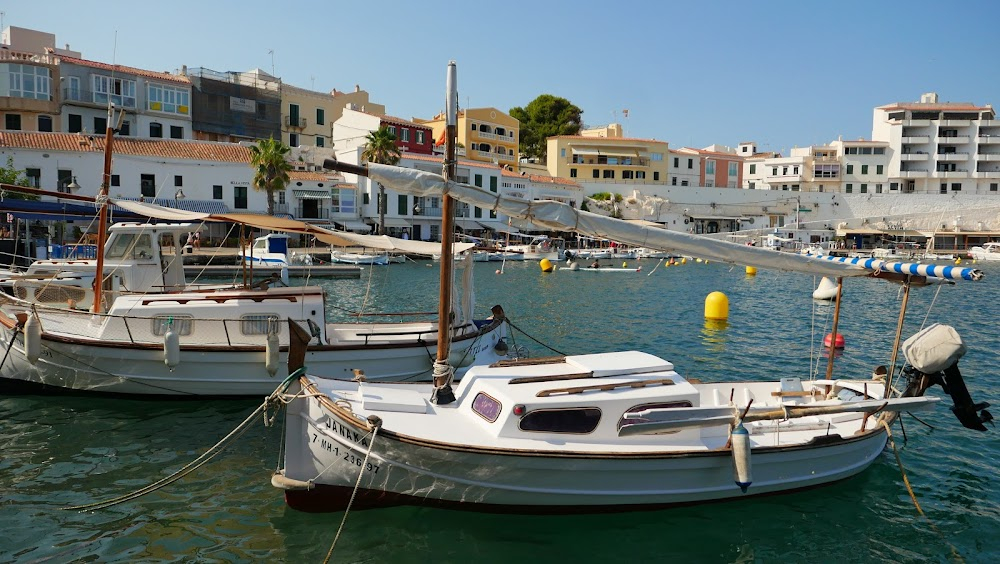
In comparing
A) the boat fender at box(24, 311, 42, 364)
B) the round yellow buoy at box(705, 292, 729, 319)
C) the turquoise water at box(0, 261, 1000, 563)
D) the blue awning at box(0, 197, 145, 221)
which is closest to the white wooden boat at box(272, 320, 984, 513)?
the turquoise water at box(0, 261, 1000, 563)

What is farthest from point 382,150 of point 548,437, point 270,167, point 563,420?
point 548,437

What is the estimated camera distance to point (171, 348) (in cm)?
1462

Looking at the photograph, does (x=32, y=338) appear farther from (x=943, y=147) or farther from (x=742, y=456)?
(x=943, y=147)

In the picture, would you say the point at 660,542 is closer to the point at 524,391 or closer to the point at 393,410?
the point at 524,391

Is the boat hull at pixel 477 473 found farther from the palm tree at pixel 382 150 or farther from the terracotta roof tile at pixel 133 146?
the palm tree at pixel 382 150

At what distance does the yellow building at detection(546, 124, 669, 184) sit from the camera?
96.2 metres

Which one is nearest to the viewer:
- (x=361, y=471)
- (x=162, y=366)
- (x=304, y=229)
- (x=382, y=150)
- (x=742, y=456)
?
(x=361, y=471)

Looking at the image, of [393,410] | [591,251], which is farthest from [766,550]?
[591,251]

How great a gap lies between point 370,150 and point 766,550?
53.0 meters

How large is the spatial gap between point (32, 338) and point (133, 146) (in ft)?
141

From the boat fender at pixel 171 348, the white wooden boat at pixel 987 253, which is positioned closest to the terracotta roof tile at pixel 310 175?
the boat fender at pixel 171 348

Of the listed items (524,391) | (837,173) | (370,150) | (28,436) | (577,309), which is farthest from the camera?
(837,173)

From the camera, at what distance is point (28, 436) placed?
13.6 metres

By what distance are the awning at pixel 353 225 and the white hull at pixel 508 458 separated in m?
51.3
